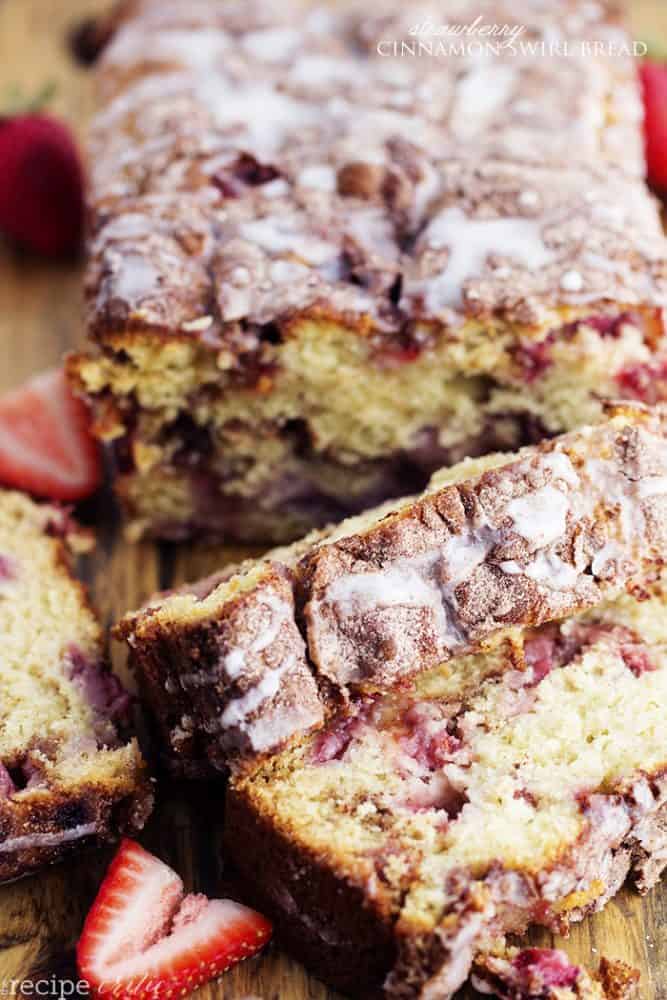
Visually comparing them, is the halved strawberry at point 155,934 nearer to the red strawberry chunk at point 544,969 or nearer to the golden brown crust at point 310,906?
the golden brown crust at point 310,906

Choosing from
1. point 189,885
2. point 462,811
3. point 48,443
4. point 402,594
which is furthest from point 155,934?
point 48,443

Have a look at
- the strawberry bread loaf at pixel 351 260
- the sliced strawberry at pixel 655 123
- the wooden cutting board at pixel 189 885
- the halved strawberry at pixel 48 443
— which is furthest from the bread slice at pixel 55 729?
the sliced strawberry at pixel 655 123

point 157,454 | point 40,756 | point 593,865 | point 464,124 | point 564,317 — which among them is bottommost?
point 593,865

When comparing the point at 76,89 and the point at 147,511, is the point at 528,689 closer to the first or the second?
the point at 147,511

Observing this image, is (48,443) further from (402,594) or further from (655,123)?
(655,123)

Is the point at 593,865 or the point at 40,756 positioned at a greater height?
the point at 40,756

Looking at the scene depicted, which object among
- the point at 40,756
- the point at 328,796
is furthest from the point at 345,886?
the point at 40,756
